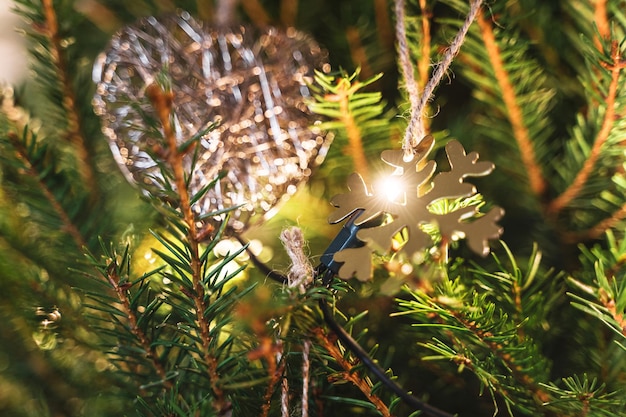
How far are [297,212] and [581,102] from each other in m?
0.27

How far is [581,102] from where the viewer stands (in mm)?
470

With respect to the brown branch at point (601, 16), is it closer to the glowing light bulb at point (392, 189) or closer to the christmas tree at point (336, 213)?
the christmas tree at point (336, 213)

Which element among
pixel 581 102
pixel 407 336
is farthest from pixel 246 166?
pixel 581 102

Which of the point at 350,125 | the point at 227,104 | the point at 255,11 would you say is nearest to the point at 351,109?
the point at 350,125

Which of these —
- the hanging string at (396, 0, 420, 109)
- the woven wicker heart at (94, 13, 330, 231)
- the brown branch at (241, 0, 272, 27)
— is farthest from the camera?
the brown branch at (241, 0, 272, 27)

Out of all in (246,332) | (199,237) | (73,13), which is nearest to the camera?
(199,237)

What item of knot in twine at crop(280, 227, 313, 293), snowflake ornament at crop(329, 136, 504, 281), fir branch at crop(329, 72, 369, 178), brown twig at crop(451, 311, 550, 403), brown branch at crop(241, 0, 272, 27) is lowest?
brown twig at crop(451, 311, 550, 403)

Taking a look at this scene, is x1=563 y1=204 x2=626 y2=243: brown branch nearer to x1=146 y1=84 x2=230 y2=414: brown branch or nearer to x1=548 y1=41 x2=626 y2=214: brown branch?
x1=548 y1=41 x2=626 y2=214: brown branch

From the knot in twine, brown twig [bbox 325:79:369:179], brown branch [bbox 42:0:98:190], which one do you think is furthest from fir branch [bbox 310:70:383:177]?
brown branch [bbox 42:0:98:190]

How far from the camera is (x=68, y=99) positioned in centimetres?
48

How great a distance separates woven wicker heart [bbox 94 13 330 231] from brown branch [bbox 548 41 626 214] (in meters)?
0.19

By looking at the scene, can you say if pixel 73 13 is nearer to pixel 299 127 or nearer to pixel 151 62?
pixel 151 62

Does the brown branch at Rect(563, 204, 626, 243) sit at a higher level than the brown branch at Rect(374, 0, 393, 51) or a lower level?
lower

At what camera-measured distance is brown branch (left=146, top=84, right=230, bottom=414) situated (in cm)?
21
